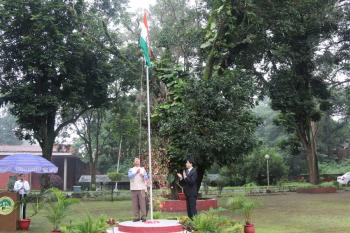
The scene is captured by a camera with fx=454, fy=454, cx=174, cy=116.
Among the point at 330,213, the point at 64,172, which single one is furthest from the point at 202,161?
the point at 64,172

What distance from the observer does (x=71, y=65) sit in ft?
82.8

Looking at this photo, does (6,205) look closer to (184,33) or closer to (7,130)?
(184,33)

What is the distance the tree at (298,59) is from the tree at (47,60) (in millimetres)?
8942

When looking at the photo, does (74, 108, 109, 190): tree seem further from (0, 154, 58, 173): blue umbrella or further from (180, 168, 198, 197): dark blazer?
(180, 168, 198, 197): dark blazer

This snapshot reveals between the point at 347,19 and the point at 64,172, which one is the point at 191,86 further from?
the point at 64,172

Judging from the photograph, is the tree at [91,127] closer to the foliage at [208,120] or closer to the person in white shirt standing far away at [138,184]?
the foliage at [208,120]

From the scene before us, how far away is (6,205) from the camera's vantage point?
11.9 meters

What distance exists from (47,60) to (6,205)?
12.9m

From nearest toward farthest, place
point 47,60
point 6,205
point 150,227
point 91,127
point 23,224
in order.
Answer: point 150,227, point 6,205, point 23,224, point 47,60, point 91,127

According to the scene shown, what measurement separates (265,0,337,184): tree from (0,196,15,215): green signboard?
1269 cm

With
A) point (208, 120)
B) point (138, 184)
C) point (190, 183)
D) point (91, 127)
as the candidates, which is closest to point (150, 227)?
point (138, 184)

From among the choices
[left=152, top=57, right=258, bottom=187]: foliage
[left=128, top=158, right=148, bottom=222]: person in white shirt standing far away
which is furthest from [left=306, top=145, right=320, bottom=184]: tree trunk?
[left=128, top=158, right=148, bottom=222]: person in white shirt standing far away

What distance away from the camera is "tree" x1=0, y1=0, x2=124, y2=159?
2352cm

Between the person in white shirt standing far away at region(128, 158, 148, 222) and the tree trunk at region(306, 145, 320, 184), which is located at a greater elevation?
the tree trunk at region(306, 145, 320, 184)
